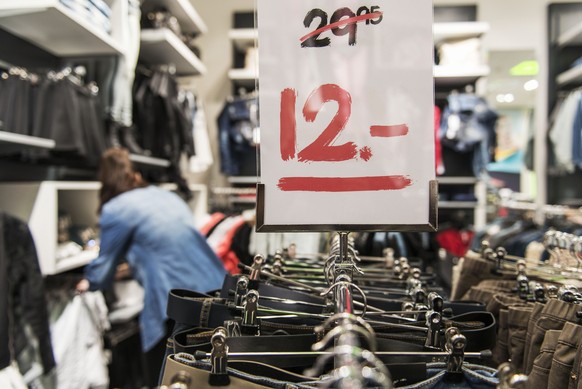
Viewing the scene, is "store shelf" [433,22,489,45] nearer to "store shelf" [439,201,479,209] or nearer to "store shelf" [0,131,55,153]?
"store shelf" [439,201,479,209]

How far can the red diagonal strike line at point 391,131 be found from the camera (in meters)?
0.73

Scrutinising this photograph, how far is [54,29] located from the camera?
6.67 ft

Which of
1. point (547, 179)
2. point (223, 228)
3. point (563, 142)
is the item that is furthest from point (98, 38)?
point (547, 179)

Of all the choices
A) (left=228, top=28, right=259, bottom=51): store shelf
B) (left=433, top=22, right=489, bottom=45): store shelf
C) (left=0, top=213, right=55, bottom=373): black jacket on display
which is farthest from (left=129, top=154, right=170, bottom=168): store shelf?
(left=433, top=22, right=489, bottom=45): store shelf

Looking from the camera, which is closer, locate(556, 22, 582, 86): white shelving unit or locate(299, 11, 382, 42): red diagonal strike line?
locate(299, 11, 382, 42): red diagonal strike line

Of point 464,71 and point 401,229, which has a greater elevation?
point 464,71

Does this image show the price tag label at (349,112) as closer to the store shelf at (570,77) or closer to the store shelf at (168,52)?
the store shelf at (168,52)

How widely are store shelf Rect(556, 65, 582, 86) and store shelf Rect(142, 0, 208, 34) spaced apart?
3021 millimetres

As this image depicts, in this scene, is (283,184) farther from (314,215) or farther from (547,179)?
(547,179)

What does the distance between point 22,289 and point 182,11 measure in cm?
229

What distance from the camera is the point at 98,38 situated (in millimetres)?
2154

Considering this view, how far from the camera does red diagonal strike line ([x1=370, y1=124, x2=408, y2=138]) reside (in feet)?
2.38

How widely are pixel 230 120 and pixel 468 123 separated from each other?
6.39ft

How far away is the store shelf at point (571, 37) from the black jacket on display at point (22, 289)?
13.4 ft
